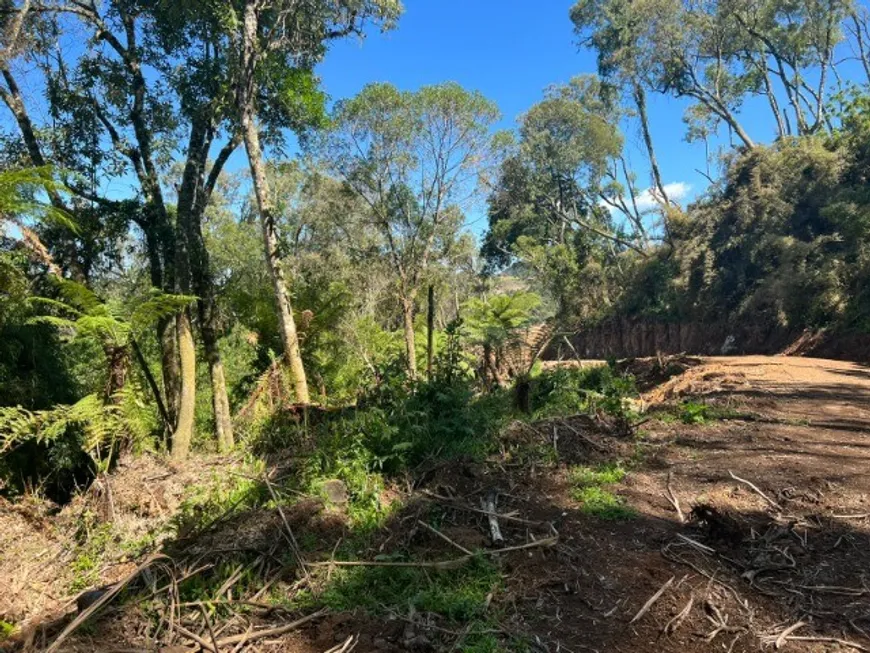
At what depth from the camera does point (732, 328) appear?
67.7ft

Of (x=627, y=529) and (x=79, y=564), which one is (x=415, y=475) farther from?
(x=79, y=564)

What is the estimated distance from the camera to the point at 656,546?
12.6 feet

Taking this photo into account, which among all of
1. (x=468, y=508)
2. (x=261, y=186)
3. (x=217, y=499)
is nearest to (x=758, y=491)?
(x=468, y=508)

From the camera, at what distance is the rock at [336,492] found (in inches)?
182

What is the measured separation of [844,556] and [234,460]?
566cm

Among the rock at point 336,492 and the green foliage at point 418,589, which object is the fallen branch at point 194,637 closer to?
the green foliage at point 418,589

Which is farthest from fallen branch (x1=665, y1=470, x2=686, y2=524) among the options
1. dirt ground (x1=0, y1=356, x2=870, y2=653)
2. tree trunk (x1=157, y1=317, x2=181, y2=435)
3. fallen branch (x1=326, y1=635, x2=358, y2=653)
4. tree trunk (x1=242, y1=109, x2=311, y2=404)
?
tree trunk (x1=157, y1=317, x2=181, y2=435)

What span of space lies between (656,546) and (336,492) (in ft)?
8.05

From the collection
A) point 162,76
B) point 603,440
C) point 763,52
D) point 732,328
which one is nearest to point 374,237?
point 732,328

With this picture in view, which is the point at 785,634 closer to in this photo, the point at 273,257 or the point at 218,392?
the point at 273,257

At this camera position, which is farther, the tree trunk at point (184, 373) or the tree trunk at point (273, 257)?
the tree trunk at point (273, 257)

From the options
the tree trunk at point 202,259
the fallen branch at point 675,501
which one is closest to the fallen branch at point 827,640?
the fallen branch at point 675,501

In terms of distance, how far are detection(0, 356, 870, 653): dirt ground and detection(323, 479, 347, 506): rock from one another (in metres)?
0.30

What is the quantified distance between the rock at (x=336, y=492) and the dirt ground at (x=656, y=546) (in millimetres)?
297
